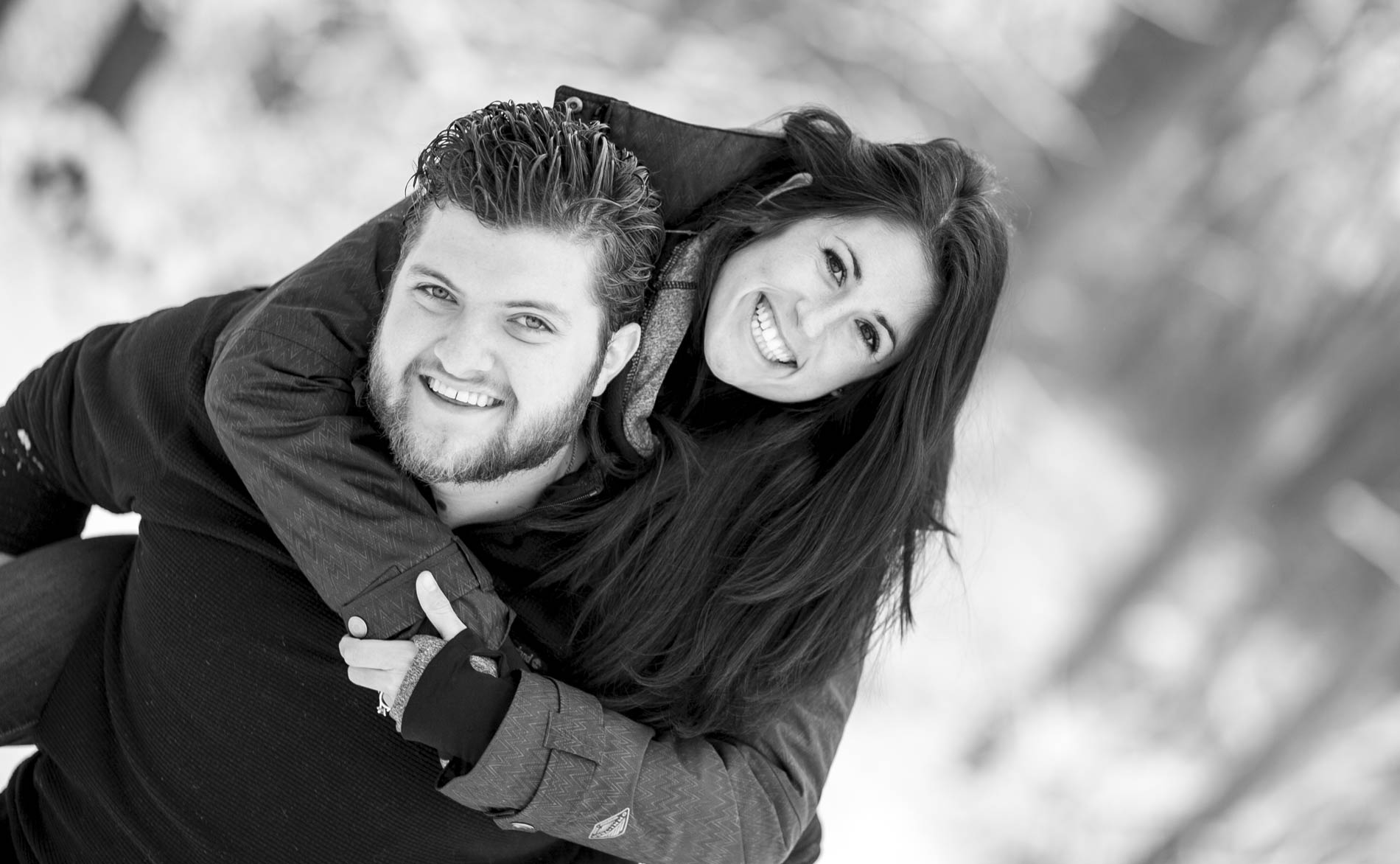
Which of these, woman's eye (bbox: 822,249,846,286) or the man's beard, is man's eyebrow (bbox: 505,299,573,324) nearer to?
the man's beard

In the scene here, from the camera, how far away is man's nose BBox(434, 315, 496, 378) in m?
1.19

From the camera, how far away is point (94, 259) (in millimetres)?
2361

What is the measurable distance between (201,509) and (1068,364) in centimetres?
162

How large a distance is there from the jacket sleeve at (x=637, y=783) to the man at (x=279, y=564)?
177 mm

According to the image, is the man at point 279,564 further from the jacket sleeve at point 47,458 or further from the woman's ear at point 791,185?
the woman's ear at point 791,185

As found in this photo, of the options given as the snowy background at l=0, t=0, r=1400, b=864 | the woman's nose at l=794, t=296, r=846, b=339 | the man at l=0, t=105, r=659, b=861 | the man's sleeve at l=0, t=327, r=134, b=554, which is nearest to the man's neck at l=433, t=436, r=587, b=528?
the man at l=0, t=105, r=659, b=861

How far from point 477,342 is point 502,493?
257 millimetres

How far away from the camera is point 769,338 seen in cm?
139

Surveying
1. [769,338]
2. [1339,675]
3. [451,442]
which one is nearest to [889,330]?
[769,338]

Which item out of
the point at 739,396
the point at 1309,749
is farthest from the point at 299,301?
the point at 1309,749

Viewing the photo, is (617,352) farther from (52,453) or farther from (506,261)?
(52,453)

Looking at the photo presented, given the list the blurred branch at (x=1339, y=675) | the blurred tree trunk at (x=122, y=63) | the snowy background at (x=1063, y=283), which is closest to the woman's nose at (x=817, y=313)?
the snowy background at (x=1063, y=283)

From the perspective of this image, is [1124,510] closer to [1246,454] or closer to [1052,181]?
[1246,454]

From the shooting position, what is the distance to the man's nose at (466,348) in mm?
1188
